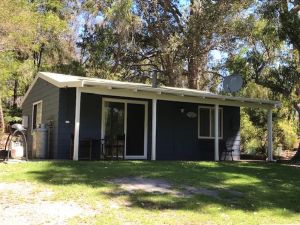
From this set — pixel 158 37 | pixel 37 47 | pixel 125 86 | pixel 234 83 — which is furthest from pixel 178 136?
pixel 37 47

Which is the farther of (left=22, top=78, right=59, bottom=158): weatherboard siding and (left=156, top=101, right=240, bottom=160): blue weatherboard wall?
(left=156, top=101, right=240, bottom=160): blue weatherboard wall

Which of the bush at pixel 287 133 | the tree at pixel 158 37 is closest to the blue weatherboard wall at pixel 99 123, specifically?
the bush at pixel 287 133

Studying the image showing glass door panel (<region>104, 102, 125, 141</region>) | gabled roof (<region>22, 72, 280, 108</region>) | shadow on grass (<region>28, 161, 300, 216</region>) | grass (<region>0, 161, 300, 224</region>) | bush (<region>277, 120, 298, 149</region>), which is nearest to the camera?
grass (<region>0, 161, 300, 224</region>)

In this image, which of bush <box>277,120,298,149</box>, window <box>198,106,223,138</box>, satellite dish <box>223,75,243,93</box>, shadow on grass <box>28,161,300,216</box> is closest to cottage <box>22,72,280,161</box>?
window <box>198,106,223,138</box>

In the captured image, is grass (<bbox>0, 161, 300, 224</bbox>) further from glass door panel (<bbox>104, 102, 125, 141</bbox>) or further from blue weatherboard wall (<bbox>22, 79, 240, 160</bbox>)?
glass door panel (<bbox>104, 102, 125, 141</bbox>)

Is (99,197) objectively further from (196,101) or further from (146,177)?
(196,101)

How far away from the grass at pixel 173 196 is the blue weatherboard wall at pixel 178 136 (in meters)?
4.24

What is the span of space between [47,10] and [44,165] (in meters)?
19.9

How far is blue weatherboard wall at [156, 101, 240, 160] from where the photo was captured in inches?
632

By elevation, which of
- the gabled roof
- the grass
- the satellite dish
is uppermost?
the satellite dish

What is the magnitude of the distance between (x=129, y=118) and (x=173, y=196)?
7455 millimetres

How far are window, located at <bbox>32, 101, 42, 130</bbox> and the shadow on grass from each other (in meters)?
5.18

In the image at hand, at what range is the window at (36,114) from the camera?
16277mm

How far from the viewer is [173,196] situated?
816 centimetres
